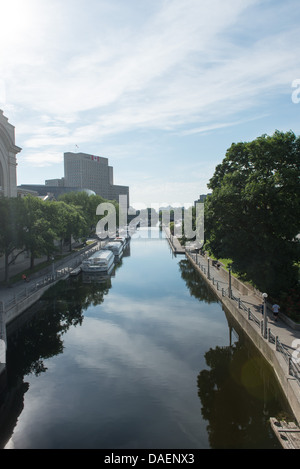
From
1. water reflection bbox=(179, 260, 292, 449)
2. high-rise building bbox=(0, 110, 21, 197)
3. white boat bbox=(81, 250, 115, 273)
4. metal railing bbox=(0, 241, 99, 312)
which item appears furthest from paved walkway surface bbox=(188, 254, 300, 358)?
high-rise building bbox=(0, 110, 21, 197)

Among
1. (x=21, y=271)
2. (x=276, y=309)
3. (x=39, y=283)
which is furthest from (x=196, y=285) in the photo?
(x=21, y=271)

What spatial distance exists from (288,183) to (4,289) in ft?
83.5

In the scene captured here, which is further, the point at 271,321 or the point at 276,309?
the point at 271,321

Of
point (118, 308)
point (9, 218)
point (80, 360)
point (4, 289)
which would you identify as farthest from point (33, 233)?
point (80, 360)

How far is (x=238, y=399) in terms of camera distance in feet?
47.0

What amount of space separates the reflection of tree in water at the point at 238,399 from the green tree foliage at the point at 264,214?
6605mm

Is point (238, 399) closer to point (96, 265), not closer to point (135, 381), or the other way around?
point (135, 381)

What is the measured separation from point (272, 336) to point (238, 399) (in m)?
4.86

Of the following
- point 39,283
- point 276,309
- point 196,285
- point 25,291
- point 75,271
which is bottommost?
point 196,285

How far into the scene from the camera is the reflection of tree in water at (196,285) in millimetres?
32188

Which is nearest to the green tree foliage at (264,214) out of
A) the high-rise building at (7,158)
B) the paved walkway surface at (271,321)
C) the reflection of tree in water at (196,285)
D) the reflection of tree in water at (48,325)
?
the paved walkway surface at (271,321)

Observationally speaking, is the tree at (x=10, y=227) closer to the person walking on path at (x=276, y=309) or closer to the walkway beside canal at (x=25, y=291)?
the walkway beside canal at (x=25, y=291)

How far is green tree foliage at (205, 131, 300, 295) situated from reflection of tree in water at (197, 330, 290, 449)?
21.7 ft

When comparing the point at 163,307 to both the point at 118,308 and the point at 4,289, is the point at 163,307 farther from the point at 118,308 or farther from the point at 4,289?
the point at 4,289
